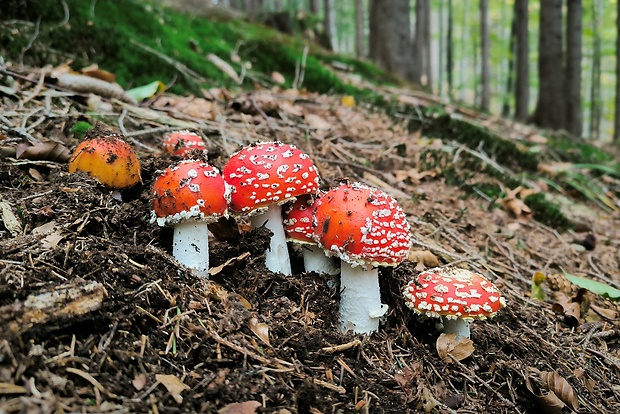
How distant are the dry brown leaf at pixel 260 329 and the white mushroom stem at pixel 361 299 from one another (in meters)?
0.61

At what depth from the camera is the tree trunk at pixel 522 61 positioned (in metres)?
13.3

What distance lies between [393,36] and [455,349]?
9556mm

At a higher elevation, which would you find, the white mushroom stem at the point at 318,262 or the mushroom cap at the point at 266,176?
the mushroom cap at the point at 266,176

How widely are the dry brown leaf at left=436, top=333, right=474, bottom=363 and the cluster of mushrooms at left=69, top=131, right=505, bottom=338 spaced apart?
130 millimetres

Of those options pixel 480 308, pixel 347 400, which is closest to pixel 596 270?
pixel 480 308

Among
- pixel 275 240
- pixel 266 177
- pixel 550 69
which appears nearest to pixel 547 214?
pixel 275 240

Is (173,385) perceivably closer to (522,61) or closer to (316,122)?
(316,122)

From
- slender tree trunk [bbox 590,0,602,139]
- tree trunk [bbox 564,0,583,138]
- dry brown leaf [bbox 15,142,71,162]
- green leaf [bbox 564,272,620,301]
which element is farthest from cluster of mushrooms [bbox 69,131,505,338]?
slender tree trunk [bbox 590,0,602,139]

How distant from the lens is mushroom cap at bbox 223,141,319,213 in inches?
96.5

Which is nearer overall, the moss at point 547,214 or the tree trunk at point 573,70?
the moss at point 547,214

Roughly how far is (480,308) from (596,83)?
26463mm

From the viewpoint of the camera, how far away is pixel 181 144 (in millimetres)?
3154

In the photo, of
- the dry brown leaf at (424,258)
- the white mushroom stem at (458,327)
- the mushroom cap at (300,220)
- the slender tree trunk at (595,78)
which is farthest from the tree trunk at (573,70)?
the slender tree trunk at (595,78)

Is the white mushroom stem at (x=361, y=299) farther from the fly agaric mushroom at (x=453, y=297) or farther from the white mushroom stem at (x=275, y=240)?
the white mushroom stem at (x=275, y=240)
